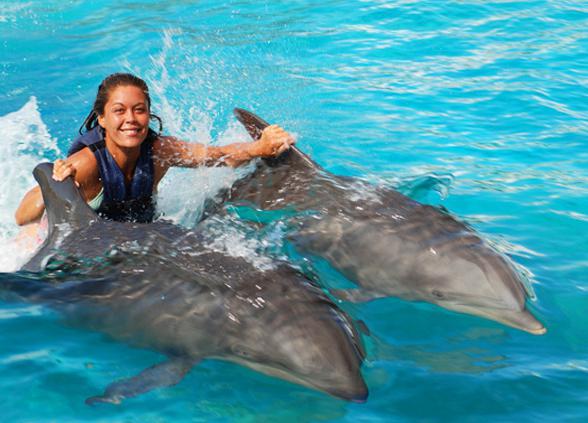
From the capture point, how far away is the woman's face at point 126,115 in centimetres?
626

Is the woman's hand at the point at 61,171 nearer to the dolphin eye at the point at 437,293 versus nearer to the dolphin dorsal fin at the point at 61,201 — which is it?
the dolphin dorsal fin at the point at 61,201

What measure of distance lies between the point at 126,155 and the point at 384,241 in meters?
2.43

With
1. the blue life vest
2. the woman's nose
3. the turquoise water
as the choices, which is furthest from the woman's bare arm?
the woman's nose

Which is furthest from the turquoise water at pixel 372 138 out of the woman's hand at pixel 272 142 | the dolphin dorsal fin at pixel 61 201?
the dolphin dorsal fin at pixel 61 201

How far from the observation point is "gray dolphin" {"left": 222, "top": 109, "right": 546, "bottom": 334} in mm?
5586

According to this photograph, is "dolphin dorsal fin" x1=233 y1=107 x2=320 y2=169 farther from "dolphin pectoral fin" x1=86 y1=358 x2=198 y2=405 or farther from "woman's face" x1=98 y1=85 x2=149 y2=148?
"dolphin pectoral fin" x1=86 y1=358 x2=198 y2=405

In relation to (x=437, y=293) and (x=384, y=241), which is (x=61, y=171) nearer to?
(x=384, y=241)

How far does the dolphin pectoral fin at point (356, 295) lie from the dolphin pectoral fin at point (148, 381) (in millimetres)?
1476

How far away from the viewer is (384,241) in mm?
6203

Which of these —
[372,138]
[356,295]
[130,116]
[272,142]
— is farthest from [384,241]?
[372,138]

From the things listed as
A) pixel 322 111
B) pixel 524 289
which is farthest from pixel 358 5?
pixel 524 289

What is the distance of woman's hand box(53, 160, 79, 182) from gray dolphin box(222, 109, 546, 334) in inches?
70.8

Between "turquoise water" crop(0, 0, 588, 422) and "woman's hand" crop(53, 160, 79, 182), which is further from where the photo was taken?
"woman's hand" crop(53, 160, 79, 182)

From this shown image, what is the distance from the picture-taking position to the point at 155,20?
16.0m
